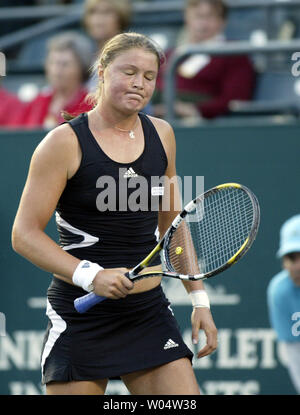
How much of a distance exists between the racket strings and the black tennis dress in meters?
0.12

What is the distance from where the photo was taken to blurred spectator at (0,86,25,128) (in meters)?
5.74

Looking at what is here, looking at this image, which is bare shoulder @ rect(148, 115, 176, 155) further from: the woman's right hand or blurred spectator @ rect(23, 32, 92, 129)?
blurred spectator @ rect(23, 32, 92, 129)

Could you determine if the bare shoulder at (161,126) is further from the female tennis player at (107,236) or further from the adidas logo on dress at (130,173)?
the adidas logo on dress at (130,173)

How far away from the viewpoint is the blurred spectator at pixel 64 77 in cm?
550

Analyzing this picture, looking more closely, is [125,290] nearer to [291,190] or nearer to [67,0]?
[291,190]

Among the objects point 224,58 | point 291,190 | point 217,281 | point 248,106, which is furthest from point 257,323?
point 224,58

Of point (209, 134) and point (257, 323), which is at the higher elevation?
point (209, 134)

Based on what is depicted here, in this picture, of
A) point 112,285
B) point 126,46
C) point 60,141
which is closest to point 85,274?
point 112,285

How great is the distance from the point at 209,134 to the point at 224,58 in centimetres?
103

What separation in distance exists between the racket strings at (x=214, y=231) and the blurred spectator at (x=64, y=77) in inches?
67.2

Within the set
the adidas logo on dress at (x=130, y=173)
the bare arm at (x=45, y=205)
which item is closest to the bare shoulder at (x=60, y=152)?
the bare arm at (x=45, y=205)

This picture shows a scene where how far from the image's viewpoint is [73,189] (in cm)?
311
